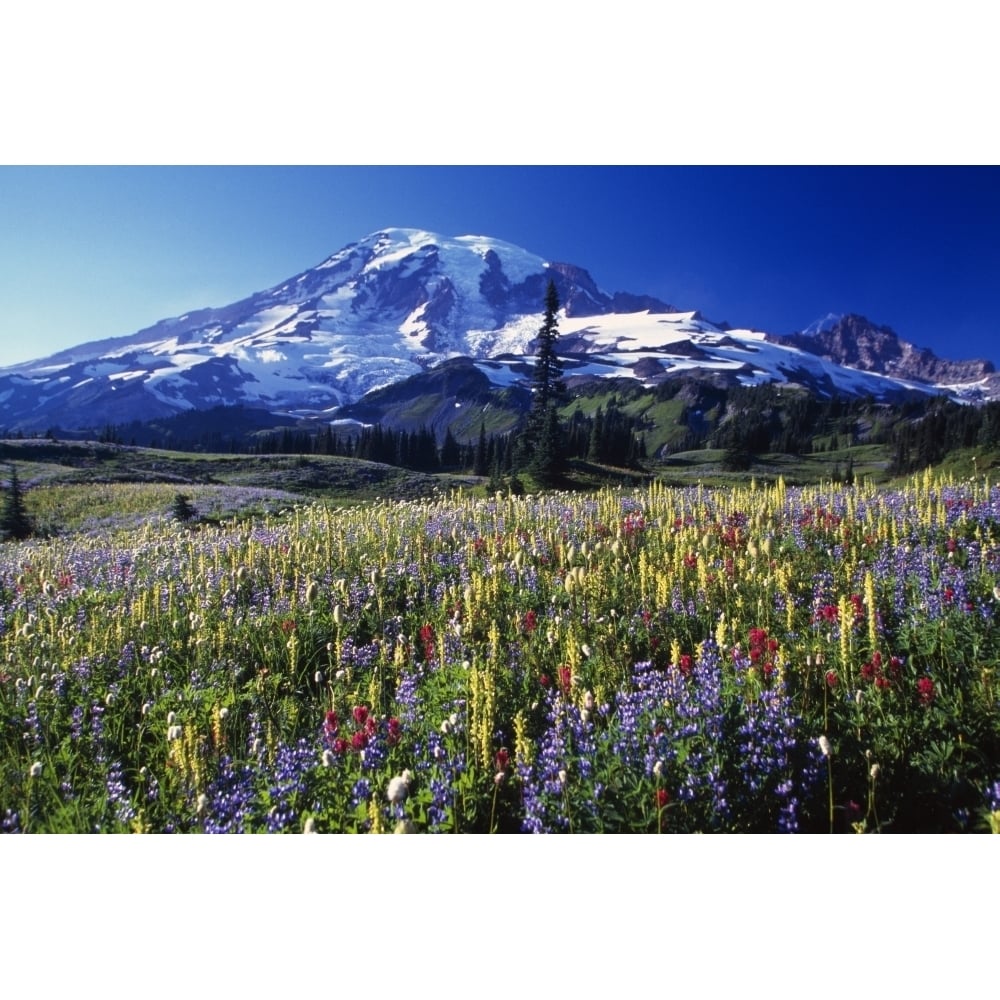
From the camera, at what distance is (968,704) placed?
11.0ft

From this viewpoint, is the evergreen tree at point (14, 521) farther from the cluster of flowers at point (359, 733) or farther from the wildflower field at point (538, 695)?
the cluster of flowers at point (359, 733)

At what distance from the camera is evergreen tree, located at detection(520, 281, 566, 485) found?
3906 centimetres

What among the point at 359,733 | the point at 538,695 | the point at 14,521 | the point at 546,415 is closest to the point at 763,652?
the point at 538,695

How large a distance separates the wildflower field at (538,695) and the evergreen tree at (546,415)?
3206 centimetres

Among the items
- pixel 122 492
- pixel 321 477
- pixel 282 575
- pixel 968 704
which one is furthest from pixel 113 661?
pixel 321 477

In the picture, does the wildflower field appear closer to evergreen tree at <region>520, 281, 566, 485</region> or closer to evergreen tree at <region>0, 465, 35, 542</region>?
evergreen tree at <region>0, 465, 35, 542</region>

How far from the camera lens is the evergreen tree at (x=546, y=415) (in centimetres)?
3906

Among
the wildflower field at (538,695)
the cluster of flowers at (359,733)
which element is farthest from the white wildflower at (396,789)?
the cluster of flowers at (359,733)

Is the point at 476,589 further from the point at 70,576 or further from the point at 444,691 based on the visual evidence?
the point at 70,576

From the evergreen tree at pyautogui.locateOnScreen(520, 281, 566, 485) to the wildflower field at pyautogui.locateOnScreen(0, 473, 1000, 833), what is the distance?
105 ft

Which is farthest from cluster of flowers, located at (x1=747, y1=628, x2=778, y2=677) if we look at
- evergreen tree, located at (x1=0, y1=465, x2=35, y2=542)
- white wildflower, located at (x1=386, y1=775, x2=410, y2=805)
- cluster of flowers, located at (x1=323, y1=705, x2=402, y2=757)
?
evergreen tree, located at (x1=0, y1=465, x2=35, y2=542)

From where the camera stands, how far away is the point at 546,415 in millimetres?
42500

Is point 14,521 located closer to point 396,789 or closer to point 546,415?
point 396,789

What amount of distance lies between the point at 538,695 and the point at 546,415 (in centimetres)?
3943
